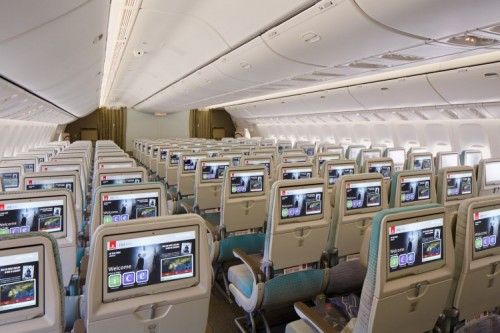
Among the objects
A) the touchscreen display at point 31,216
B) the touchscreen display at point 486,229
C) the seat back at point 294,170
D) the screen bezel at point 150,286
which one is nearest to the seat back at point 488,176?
the seat back at point 294,170

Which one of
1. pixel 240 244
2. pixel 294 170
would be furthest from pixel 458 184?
pixel 240 244

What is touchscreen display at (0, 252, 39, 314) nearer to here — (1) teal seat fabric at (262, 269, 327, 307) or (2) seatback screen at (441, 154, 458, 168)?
(1) teal seat fabric at (262, 269, 327, 307)

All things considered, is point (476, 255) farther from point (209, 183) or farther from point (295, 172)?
point (209, 183)

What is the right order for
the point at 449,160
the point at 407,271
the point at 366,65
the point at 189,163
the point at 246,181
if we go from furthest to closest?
A: the point at 449,160
the point at 189,163
the point at 366,65
the point at 246,181
the point at 407,271

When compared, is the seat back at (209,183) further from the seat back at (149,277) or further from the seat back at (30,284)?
the seat back at (30,284)

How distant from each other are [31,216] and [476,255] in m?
3.34

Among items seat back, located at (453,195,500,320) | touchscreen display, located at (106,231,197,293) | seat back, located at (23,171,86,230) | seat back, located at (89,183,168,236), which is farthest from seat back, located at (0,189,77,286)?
seat back, located at (453,195,500,320)

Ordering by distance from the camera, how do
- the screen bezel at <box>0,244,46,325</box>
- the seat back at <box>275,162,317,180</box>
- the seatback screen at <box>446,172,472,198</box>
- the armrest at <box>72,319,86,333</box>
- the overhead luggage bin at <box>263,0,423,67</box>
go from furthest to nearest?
1. the seat back at <box>275,162,317,180</box>
2. the seatback screen at <box>446,172,472,198</box>
3. the overhead luggage bin at <box>263,0,423,67</box>
4. the armrest at <box>72,319,86,333</box>
5. the screen bezel at <box>0,244,46,325</box>

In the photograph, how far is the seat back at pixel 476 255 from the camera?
253 centimetres

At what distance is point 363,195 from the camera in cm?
396

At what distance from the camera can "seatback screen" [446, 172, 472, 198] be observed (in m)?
4.94

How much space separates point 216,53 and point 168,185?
4.15 metres

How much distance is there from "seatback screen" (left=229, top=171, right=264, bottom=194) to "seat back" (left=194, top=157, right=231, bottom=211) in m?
1.02

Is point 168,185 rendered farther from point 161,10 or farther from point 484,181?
point 484,181
